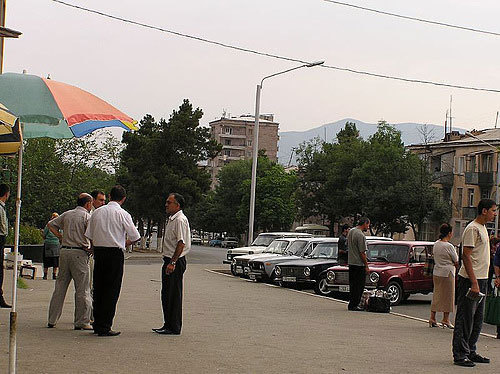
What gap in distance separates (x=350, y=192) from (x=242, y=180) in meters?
37.9

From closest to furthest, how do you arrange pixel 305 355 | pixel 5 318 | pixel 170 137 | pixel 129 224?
pixel 305 355 → pixel 129 224 → pixel 5 318 → pixel 170 137

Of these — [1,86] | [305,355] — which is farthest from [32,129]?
[305,355]

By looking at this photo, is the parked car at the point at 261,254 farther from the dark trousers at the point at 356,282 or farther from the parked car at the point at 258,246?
the dark trousers at the point at 356,282

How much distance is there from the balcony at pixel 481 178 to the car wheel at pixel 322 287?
56106 mm

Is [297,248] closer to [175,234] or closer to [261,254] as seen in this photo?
[261,254]

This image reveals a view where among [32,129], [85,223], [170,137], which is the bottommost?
[85,223]

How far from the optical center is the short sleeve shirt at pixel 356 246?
59.9 ft

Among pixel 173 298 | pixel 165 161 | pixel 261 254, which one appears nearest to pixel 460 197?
pixel 165 161

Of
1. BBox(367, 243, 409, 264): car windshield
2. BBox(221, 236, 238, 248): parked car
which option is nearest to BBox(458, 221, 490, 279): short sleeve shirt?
BBox(367, 243, 409, 264): car windshield

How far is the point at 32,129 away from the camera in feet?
34.3

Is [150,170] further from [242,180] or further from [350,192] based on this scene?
[242,180]

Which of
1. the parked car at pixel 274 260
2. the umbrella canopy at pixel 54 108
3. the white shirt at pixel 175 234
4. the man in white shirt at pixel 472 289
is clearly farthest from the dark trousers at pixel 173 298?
the parked car at pixel 274 260

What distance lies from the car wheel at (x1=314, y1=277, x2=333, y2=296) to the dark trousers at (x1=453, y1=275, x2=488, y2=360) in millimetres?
12378

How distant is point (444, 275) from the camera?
16.6m
